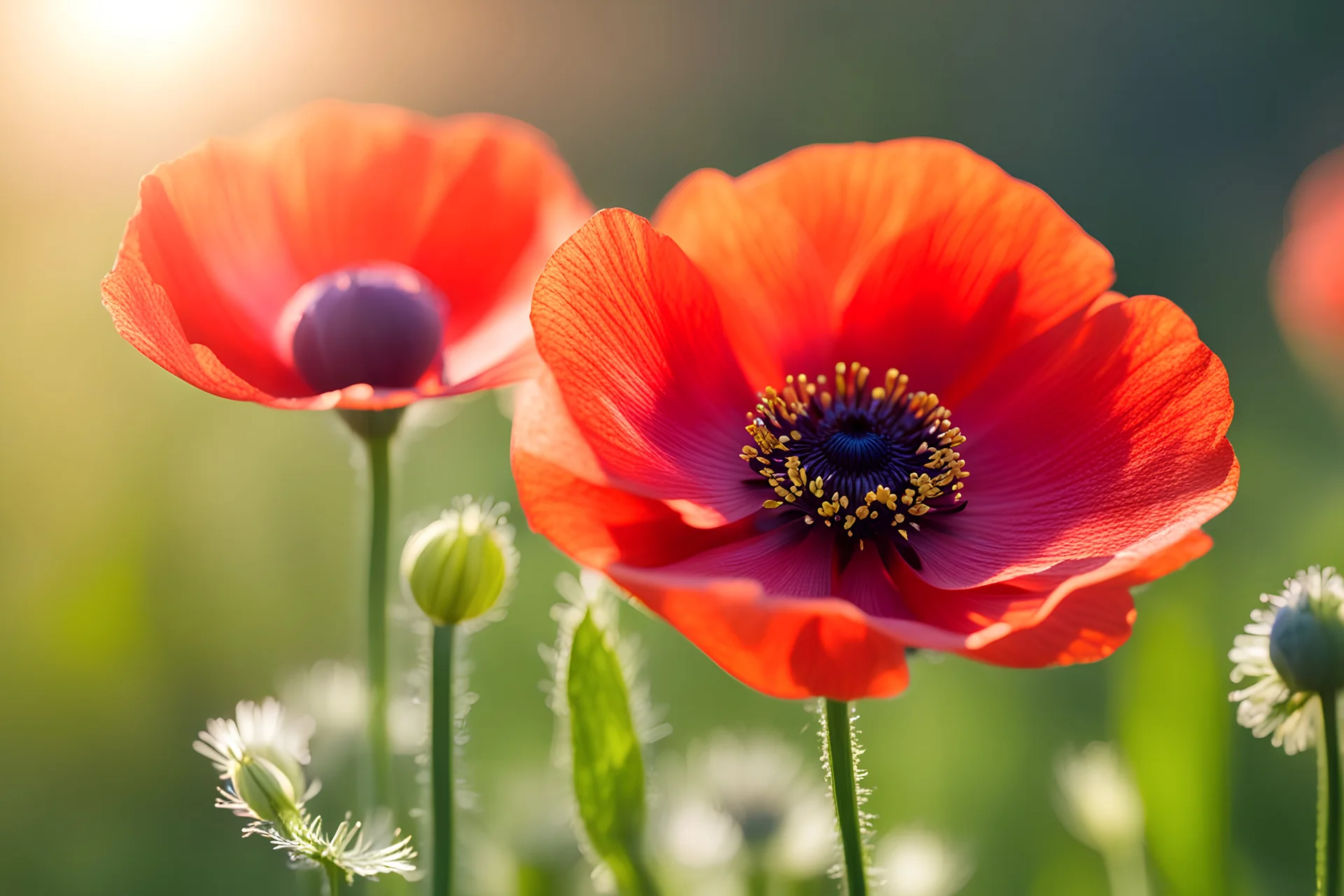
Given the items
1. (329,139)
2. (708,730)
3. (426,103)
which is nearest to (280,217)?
(329,139)

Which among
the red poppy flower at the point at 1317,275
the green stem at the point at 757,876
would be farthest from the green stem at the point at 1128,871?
the red poppy flower at the point at 1317,275

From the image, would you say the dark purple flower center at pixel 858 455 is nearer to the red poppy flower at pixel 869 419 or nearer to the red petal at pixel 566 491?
the red poppy flower at pixel 869 419

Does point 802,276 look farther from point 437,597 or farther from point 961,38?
point 961,38

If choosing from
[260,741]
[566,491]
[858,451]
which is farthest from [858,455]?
[260,741]

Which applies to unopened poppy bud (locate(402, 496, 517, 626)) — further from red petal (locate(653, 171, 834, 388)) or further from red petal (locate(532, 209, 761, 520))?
red petal (locate(653, 171, 834, 388))

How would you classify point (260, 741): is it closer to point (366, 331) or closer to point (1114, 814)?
point (366, 331)

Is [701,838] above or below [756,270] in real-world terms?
below
